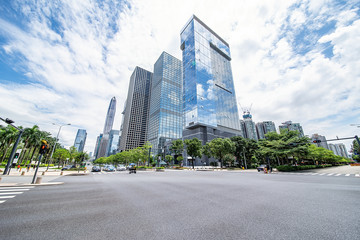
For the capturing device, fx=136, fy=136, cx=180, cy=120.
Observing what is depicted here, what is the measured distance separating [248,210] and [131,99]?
15967 cm

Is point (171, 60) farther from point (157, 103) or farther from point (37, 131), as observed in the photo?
point (37, 131)

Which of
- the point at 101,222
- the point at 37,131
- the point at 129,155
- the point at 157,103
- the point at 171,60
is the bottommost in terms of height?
the point at 101,222

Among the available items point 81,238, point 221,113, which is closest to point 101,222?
point 81,238

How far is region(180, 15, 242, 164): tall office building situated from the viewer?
2958 inches

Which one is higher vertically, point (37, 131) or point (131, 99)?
point (131, 99)

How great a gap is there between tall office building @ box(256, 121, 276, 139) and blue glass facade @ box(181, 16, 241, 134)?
319 ft

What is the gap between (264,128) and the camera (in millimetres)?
170125

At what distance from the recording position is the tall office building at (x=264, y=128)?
166625 mm

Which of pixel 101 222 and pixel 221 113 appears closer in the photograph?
pixel 101 222

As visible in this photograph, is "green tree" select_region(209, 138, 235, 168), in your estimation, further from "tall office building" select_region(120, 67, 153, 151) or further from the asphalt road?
"tall office building" select_region(120, 67, 153, 151)

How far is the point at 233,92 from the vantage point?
102 m

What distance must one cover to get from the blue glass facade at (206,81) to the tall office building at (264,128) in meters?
97.3

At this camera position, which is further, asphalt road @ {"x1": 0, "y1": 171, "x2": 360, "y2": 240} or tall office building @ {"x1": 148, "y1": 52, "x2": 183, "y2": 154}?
tall office building @ {"x1": 148, "y1": 52, "x2": 183, "y2": 154}

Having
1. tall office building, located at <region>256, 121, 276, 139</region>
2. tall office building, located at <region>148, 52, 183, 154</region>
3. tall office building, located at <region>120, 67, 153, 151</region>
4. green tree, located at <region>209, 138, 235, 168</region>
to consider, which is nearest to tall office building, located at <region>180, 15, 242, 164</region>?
green tree, located at <region>209, 138, 235, 168</region>
